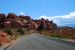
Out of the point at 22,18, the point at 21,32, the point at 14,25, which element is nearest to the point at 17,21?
the point at 14,25

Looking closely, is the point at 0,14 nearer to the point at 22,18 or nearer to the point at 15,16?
the point at 15,16

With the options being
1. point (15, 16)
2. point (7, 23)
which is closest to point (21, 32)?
point (7, 23)

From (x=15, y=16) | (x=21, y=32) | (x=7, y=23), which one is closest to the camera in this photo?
(x=21, y=32)

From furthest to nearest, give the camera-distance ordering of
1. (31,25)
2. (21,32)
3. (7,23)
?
(31,25), (7,23), (21,32)

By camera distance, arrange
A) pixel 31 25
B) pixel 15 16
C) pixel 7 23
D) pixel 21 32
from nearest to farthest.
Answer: pixel 21 32, pixel 7 23, pixel 15 16, pixel 31 25

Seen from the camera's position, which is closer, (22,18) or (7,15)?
(7,15)

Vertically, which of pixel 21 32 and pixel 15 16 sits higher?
pixel 15 16

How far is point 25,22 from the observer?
628 feet

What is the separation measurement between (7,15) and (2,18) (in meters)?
6.14

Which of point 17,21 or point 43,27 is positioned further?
point 43,27

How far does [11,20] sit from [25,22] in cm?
1737

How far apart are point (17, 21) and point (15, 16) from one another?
288 inches

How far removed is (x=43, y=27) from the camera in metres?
199

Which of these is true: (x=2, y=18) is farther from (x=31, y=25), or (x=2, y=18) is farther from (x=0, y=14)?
(x=31, y=25)
